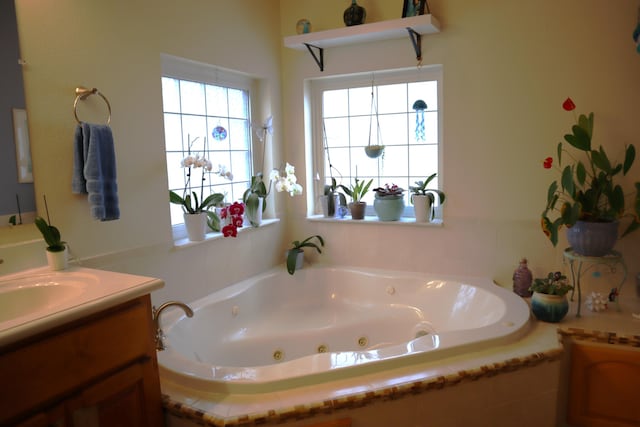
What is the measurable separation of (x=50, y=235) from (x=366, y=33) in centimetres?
207

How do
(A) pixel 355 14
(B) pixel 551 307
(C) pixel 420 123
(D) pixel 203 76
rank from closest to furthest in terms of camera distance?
1. (B) pixel 551 307
2. (D) pixel 203 76
3. (A) pixel 355 14
4. (C) pixel 420 123

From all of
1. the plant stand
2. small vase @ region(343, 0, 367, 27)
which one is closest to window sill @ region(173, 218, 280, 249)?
small vase @ region(343, 0, 367, 27)

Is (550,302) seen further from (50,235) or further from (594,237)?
(50,235)

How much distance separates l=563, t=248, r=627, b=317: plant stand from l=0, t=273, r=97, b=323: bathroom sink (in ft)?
7.39

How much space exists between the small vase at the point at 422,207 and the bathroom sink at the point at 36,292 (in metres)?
2.01

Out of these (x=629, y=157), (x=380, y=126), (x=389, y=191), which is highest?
(x=380, y=126)

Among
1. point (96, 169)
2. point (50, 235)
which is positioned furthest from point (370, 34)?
point (50, 235)

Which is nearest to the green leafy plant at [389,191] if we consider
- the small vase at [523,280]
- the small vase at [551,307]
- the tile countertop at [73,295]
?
the small vase at [523,280]

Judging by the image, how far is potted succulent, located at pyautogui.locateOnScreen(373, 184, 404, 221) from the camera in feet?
10.4

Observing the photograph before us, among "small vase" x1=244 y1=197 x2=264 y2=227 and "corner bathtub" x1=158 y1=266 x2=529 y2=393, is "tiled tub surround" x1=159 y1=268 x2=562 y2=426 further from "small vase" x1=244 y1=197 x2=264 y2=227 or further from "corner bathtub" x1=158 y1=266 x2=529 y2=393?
"small vase" x1=244 y1=197 x2=264 y2=227

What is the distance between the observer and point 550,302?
2.27 metres

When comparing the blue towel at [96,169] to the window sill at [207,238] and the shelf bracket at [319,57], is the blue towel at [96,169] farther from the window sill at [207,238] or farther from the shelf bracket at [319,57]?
the shelf bracket at [319,57]

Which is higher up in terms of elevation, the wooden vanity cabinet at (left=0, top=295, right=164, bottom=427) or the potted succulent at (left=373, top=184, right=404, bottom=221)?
the potted succulent at (left=373, top=184, right=404, bottom=221)

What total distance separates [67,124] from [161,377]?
43.6 inches
